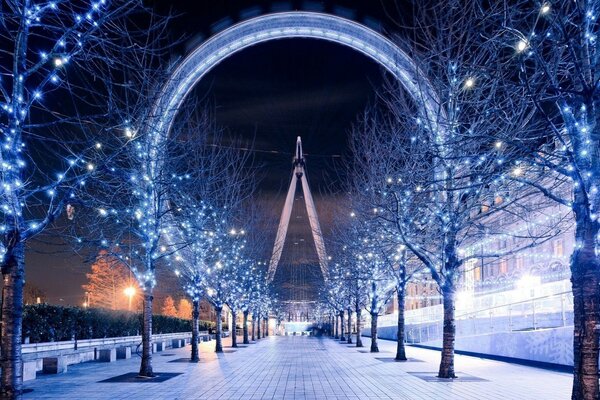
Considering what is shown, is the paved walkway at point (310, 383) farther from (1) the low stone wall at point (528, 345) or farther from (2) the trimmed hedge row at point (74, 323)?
(2) the trimmed hedge row at point (74, 323)

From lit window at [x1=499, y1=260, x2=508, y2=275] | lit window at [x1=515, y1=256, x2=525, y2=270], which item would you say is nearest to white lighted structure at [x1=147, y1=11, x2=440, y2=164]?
lit window at [x1=515, y1=256, x2=525, y2=270]

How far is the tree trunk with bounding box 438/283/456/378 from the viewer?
61.4ft

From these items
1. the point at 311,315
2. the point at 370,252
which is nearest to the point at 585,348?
the point at 370,252

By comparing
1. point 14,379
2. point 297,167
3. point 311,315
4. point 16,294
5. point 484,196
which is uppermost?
point 297,167

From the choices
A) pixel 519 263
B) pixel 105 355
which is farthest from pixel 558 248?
pixel 105 355

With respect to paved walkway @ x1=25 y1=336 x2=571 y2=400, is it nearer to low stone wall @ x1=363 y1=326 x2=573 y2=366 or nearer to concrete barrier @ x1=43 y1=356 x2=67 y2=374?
concrete barrier @ x1=43 y1=356 x2=67 y2=374

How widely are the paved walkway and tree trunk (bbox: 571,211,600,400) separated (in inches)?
207

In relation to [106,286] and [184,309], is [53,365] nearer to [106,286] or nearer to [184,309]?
[106,286]

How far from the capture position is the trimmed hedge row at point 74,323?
24.6 m

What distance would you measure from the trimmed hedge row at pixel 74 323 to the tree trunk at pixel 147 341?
6494 millimetres

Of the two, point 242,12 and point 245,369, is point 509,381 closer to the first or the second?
point 245,369

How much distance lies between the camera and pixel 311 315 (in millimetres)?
151875

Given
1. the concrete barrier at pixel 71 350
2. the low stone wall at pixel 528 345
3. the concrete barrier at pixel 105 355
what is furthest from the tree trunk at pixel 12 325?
the concrete barrier at pixel 105 355

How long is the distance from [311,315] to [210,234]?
12418cm
